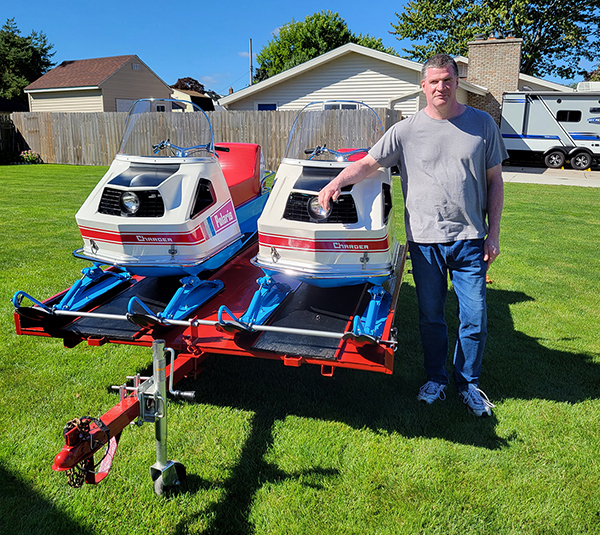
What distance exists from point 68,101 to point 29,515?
31759 millimetres

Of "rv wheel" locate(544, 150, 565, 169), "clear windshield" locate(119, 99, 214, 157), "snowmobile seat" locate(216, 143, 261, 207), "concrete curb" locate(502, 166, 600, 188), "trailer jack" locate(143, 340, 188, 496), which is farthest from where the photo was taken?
"rv wheel" locate(544, 150, 565, 169)

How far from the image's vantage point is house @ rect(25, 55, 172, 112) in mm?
28484

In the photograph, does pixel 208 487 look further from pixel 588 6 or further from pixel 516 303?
pixel 588 6

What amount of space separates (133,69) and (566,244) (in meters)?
29.2

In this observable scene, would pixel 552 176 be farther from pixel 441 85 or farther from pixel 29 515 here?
pixel 29 515

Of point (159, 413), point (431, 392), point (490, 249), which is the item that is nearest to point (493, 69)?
point (490, 249)

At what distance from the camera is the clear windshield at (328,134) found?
4.02 m

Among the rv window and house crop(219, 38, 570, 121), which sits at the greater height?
house crop(219, 38, 570, 121)

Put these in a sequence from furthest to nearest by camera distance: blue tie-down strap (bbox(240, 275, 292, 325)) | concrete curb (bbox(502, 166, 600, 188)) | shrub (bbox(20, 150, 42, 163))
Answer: shrub (bbox(20, 150, 42, 163))
concrete curb (bbox(502, 166, 600, 188))
blue tie-down strap (bbox(240, 275, 292, 325))

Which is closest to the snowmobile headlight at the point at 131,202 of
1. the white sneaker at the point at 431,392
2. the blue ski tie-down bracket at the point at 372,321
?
the blue ski tie-down bracket at the point at 372,321

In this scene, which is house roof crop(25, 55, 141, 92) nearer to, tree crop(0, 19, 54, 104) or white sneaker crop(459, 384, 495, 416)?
tree crop(0, 19, 54, 104)

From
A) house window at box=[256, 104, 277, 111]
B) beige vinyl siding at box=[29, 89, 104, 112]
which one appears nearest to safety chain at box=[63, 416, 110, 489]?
house window at box=[256, 104, 277, 111]

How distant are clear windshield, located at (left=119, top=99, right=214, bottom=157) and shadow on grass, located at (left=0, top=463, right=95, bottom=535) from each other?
2.69 m

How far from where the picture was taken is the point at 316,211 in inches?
137
